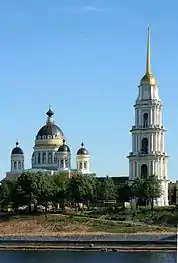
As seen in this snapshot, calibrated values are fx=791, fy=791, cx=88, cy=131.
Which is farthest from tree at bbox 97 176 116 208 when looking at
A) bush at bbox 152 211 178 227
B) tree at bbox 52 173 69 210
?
bush at bbox 152 211 178 227

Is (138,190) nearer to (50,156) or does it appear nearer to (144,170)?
(144,170)

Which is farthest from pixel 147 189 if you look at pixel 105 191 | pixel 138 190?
pixel 105 191

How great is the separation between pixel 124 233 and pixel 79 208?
20615 mm

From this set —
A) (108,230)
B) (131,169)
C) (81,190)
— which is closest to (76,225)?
(108,230)

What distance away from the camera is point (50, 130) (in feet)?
375

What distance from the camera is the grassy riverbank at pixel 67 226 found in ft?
235

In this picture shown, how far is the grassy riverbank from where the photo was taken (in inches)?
2822

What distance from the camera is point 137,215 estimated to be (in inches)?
3162

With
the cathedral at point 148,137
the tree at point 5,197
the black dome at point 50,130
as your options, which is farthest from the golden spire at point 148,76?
the tree at point 5,197

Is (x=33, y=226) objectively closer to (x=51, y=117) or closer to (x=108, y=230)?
(x=108, y=230)

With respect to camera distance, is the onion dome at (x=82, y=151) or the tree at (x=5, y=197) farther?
the onion dome at (x=82, y=151)

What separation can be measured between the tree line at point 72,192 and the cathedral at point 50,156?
17.8m

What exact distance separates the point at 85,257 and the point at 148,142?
4294 cm

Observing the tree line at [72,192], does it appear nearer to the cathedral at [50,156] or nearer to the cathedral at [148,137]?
the cathedral at [148,137]
